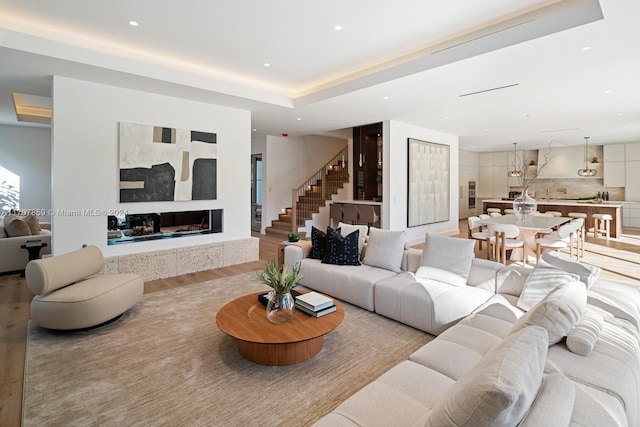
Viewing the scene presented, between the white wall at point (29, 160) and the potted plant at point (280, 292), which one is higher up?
the white wall at point (29, 160)

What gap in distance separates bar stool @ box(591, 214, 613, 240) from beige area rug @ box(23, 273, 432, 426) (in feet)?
27.8

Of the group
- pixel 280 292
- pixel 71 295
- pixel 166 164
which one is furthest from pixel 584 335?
pixel 166 164

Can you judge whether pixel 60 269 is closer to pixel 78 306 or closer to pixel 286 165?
pixel 78 306

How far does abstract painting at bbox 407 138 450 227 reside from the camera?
26.3 feet

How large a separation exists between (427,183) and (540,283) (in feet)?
19.8

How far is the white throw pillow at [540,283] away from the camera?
8.79 ft

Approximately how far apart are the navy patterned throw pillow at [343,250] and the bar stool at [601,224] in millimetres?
8092

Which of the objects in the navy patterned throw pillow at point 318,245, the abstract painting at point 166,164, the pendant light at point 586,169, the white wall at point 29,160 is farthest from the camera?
the pendant light at point 586,169

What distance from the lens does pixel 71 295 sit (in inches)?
125

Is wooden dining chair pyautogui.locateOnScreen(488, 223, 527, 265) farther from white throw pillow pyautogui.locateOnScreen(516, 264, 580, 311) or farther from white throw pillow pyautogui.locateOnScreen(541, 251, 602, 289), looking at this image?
white throw pillow pyautogui.locateOnScreen(516, 264, 580, 311)

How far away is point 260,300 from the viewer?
3.25 metres

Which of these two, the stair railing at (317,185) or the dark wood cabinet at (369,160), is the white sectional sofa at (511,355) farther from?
the stair railing at (317,185)

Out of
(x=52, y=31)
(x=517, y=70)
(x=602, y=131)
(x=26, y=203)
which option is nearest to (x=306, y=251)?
(x=517, y=70)

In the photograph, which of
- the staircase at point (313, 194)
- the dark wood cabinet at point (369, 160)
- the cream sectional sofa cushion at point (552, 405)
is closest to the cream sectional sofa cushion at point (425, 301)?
the cream sectional sofa cushion at point (552, 405)
